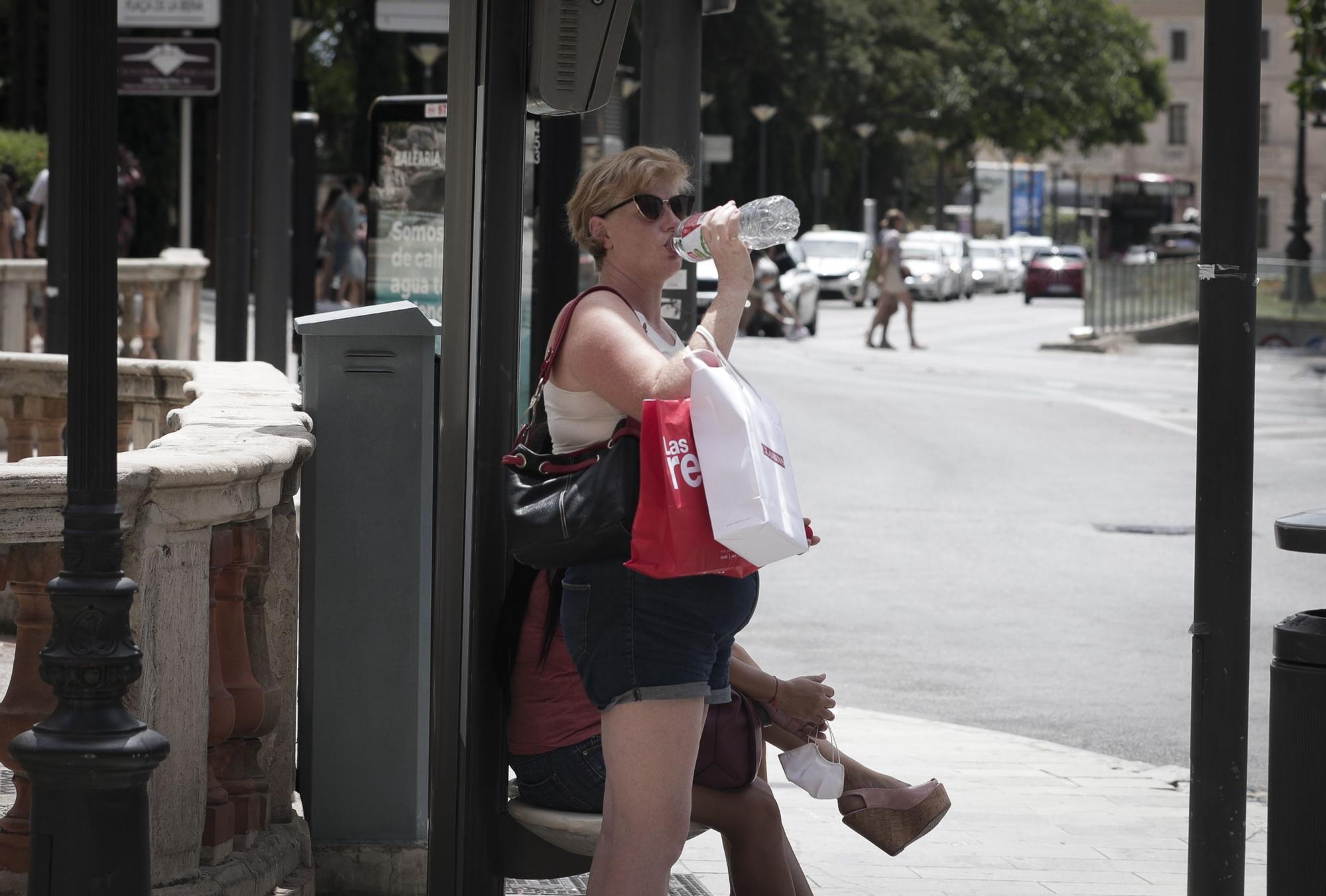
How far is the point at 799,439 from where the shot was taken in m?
16.9

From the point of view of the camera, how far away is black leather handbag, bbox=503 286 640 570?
3352 mm

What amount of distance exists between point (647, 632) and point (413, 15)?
27.5 feet

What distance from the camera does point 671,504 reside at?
128 inches

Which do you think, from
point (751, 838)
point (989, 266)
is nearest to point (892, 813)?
point (751, 838)

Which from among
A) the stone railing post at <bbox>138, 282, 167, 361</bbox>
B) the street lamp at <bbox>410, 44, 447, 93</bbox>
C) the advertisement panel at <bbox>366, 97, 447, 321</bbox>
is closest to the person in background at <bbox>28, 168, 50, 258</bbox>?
the stone railing post at <bbox>138, 282, 167, 361</bbox>

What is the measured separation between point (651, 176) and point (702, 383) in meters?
0.50

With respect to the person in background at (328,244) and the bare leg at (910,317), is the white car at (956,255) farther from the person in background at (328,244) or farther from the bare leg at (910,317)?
the person in background at (328,244)

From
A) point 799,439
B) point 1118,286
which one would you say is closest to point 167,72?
point 799,439

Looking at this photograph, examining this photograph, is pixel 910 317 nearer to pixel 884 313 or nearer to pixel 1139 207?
pixel 884 313

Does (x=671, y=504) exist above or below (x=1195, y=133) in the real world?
below

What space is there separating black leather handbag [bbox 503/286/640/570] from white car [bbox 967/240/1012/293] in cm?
5567

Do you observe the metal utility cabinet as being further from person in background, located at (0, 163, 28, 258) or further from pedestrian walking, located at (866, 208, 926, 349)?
pedestrian walking, located at (866, 208, 926, 349)

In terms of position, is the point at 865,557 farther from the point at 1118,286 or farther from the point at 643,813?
the point at 1118,286

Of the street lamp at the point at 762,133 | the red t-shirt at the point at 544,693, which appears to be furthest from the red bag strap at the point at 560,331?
the street lamp at the point at 762,133
